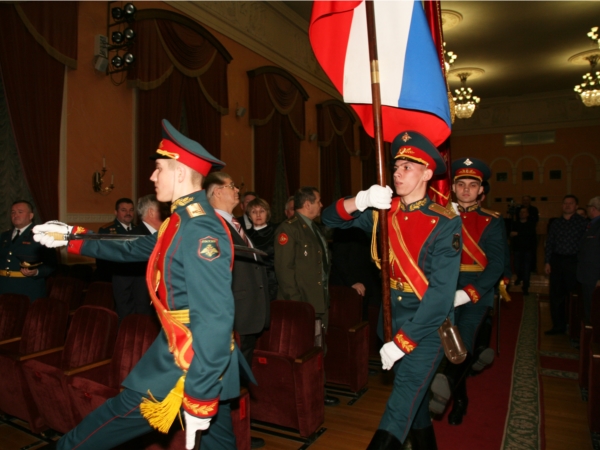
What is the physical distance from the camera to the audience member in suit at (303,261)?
3.37 m

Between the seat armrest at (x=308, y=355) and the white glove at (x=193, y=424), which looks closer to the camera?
the white glove at (x=193, y=424)

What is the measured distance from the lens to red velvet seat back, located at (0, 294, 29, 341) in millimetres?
→ 3324

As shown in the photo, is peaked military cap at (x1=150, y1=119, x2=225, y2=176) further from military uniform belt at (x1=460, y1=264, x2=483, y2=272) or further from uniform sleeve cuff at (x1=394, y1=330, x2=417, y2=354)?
military uniform belt at (x1=460, y1=264, x2=483, y2=272)

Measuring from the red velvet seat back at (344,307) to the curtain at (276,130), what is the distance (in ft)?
14.2

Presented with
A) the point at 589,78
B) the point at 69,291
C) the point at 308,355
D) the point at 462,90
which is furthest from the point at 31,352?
the point at 589,78

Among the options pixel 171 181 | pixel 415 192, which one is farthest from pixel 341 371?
pixel 171 181

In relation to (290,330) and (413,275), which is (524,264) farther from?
(413,275)

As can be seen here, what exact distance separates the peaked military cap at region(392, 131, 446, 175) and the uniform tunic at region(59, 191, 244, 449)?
855 mm

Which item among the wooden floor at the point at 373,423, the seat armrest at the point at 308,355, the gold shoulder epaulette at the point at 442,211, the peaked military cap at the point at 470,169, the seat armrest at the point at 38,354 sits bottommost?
the wooden floor at the point at 373,423

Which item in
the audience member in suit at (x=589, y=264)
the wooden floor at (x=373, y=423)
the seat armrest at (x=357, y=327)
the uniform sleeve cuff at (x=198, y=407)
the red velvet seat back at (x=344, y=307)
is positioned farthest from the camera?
the audience member in suit at (x=589, y=264)

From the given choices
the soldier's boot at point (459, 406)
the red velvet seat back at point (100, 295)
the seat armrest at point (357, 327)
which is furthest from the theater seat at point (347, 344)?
the red velvet seat back at point (100, 295)

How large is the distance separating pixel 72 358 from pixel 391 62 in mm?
2344

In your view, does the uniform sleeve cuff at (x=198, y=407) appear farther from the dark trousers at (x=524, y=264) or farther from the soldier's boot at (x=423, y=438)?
the dark trousers at (x=524, y=264)

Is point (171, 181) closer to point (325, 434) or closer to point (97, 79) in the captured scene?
point (325, 434)
